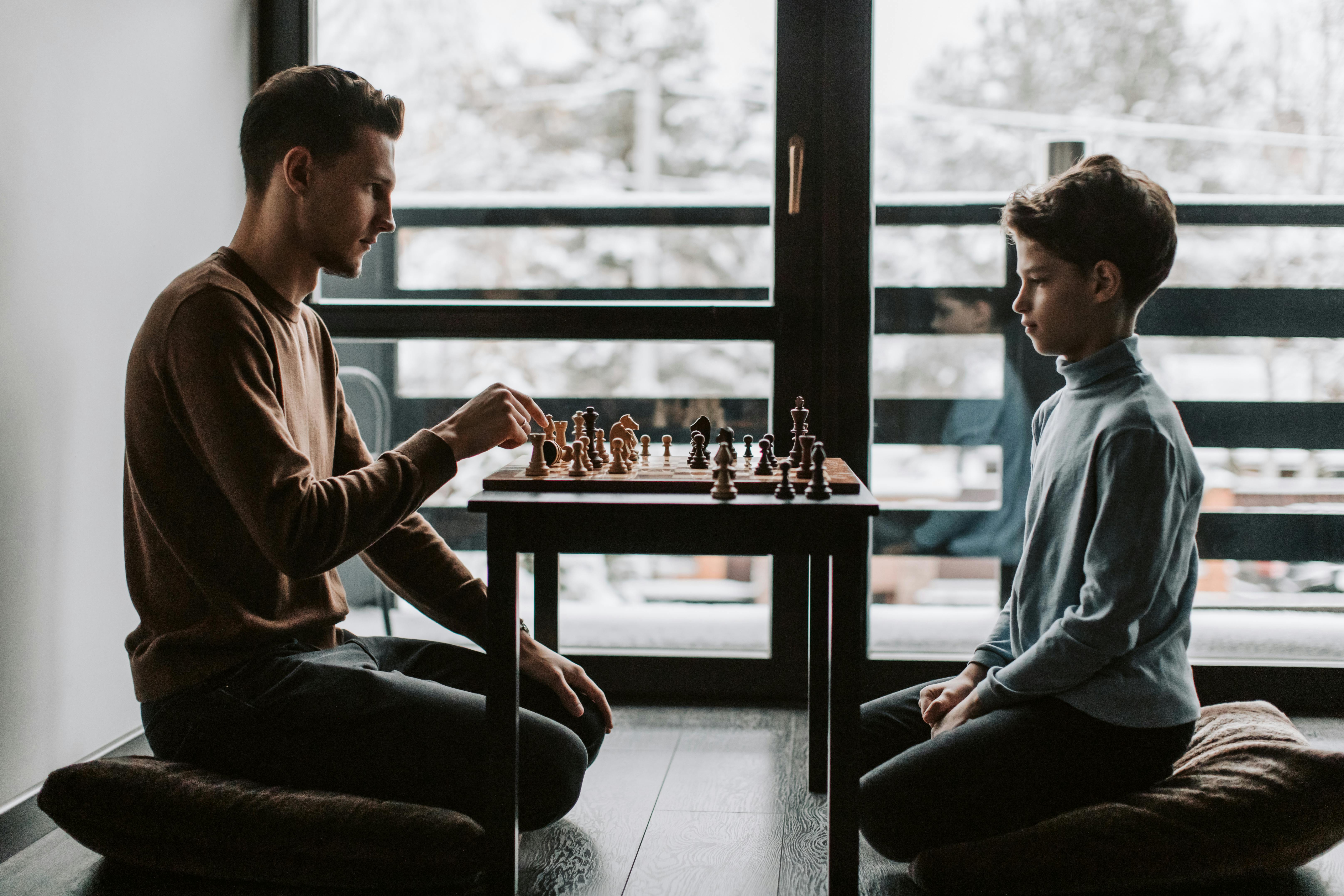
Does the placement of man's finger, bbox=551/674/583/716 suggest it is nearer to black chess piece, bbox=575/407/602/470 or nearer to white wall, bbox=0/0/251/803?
black chess piece, bbox=575/407/602/470

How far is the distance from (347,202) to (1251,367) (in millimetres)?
2344

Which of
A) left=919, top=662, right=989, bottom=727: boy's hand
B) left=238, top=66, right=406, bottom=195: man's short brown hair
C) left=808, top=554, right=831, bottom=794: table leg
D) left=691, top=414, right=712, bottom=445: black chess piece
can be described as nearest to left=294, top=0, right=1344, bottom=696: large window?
left=808, top=554, right=831, bottom=794: table leg

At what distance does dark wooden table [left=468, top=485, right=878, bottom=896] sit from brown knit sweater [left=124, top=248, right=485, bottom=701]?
0.20 m

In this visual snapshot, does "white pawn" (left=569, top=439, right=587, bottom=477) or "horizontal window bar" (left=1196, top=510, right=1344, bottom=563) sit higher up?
"white pawn" (left=569, top=439, right=587, bottom=477)

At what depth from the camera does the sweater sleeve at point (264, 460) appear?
158 cm

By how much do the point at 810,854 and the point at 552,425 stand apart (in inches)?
36.7

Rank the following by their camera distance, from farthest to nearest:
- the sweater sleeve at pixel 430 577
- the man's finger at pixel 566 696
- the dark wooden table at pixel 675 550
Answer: the sweater sleeve at pixel 430 577
the man's finger at pixel 566 696
the dark wooden table at pixel 675 550

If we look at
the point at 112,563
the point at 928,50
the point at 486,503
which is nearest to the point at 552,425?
the point at 486,503

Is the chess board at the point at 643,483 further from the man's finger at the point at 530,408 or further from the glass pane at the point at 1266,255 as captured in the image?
the glass pane at the point at 1266,255

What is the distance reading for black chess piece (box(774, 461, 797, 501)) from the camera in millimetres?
1610

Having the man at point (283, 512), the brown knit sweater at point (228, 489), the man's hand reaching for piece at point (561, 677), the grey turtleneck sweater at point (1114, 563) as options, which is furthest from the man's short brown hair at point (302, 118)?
the grey turtleneck sweater at point (1114, 563)

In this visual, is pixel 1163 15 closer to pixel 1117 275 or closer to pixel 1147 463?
pixel 1117 275

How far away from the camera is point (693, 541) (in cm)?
158

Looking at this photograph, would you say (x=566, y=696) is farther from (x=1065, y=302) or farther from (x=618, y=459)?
(x=1065, y=302)
